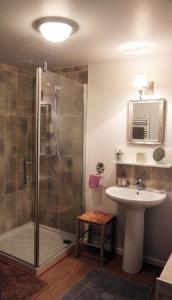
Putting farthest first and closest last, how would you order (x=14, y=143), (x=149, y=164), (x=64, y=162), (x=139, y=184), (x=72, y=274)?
1. (x=14, y=143)
2. (x=64, y=162)
3. (x=139, y=184)
4. (x=149, y=164)
5. (x=72, y=274)

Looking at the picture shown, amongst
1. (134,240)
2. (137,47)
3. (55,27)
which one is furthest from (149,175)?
(55,27)

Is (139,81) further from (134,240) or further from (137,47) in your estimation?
(134,240)

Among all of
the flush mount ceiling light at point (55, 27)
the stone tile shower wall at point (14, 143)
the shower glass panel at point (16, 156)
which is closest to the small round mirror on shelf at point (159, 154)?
the flush mount ceiling light at point (55, 27)

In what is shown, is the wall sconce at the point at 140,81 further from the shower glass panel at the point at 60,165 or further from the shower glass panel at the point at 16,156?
the shower glass panel at the point at 16,156

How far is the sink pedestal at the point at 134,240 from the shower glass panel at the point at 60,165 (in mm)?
825

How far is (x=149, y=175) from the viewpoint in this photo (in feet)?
9.27

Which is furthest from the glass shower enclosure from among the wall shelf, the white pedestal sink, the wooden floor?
the white pedestal sink

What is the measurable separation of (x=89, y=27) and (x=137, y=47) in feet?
2.30

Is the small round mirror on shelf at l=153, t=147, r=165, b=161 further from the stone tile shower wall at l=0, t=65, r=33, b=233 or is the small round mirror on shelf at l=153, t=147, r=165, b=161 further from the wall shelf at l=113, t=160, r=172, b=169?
the stone tile shower wall at l=0, t=65, r=33, b=233

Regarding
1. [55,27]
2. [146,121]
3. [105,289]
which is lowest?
[105,289]

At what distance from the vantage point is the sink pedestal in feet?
8.65

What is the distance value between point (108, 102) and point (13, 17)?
1514 millimetres

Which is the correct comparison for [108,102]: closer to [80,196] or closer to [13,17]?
[80,196]

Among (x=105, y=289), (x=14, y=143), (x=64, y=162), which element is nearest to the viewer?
(x=105, y=289)
